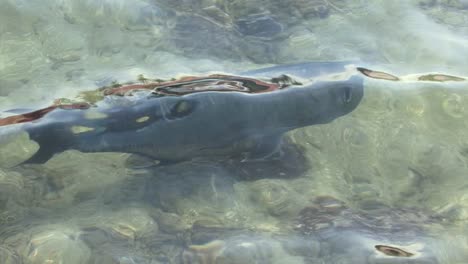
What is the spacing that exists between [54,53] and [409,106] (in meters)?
2.67

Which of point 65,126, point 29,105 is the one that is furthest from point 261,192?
point 29,105

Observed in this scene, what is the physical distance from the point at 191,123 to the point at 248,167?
441 millimetres

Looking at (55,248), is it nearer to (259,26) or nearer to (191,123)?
(191,123)

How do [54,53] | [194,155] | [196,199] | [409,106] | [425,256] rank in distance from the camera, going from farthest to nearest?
[54,53] → [409,106] → [194,155] → [196,199] → [425,256]

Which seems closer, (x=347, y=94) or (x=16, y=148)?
(x=16, y=148)

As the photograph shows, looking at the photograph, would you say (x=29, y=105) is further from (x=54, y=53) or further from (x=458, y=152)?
(x=458, y=152)

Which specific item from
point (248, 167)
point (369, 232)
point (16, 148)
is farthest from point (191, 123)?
point (369, 232)

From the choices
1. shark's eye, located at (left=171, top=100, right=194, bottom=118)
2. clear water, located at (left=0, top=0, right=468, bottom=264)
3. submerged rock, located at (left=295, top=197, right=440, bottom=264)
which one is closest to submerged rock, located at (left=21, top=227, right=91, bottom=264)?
clear water, located at (left=0, top=0, right=468, bottom=264)

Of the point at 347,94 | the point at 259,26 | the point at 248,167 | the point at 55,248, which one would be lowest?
the point at 55,248

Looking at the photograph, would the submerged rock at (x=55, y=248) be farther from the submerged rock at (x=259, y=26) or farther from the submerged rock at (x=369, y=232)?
the submerged rock at (x=259, y=26)

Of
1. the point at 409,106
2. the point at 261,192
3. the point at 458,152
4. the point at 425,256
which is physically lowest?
the point at 425,256

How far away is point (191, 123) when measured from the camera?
11.3ft

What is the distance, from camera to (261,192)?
10.9 ft

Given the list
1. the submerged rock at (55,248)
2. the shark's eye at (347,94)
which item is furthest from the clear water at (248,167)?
the shark's eye at (347,94)
